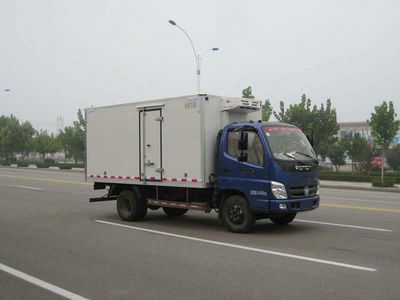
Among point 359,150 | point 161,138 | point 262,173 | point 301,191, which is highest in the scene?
point 359,150

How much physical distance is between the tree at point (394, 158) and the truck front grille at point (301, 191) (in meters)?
56.4

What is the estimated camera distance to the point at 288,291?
6047 millimetres

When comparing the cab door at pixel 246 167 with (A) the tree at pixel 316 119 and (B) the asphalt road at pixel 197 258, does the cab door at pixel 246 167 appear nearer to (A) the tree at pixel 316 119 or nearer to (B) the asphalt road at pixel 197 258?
(B) the asphalt road at pixel 197 258

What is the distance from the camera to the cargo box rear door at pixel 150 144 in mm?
11773

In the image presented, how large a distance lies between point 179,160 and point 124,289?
17.4 ft

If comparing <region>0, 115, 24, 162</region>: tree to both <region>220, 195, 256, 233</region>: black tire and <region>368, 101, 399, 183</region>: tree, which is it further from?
<region>220, 195, 256, 233</region>: black tire

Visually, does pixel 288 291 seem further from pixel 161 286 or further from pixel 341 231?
pixel 341 231

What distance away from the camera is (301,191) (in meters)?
10.2

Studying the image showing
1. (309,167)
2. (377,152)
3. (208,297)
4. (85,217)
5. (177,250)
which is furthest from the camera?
(377,152)

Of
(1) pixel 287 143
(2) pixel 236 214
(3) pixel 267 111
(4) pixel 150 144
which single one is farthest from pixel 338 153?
(2) pixel 236 214

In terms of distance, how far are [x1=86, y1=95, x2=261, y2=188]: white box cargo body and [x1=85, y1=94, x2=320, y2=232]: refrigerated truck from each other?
0.07 feet

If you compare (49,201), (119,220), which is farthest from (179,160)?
(49,201)

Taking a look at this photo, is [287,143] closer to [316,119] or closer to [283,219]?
[283,219]

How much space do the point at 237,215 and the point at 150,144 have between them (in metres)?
3.02
